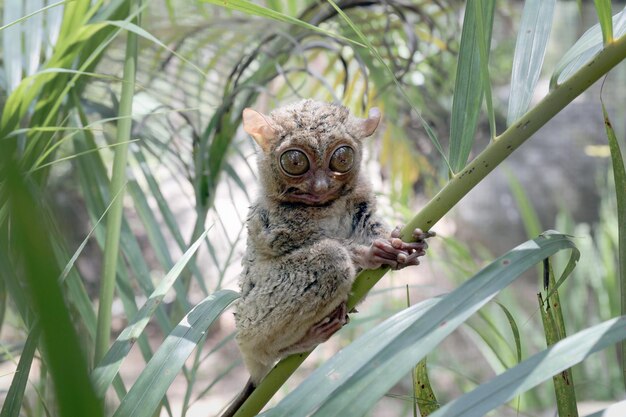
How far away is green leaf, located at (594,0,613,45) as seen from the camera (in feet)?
3.91

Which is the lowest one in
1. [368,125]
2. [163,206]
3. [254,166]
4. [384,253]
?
[384,253]

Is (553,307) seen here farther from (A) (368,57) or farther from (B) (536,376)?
(A) (368,57)

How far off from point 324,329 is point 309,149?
464 millimetres

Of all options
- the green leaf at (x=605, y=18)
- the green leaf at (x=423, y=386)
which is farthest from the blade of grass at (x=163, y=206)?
the green leaf at (x=605, y=18)

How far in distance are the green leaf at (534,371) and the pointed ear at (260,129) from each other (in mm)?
1081

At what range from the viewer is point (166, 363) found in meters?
1.36

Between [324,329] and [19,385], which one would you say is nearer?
[19,385]

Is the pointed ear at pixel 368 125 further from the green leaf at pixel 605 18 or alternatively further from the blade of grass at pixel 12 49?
the blade of grass at pixel 12 49

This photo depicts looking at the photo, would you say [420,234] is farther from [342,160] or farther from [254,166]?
[254,166]

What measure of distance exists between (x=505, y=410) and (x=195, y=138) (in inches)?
167

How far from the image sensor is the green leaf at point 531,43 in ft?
4.69

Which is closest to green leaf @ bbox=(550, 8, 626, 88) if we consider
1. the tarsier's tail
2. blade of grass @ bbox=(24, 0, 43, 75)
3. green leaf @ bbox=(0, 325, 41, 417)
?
the tarsier's tail

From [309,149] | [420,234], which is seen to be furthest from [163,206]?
[420,234]

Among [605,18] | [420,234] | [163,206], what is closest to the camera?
[605,18]
